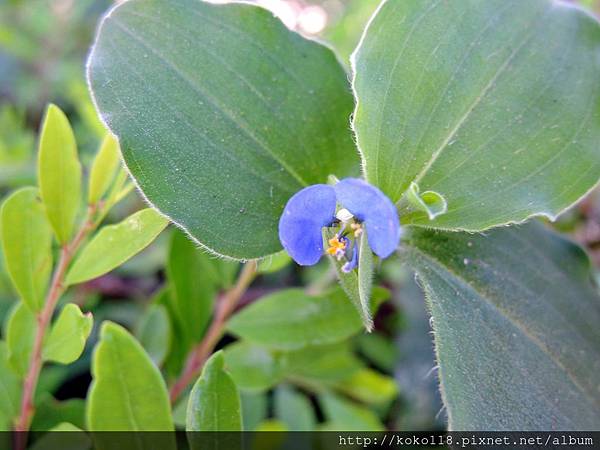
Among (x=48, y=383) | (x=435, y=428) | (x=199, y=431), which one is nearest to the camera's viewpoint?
(x=199, y=431)

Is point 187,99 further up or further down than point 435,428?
further up

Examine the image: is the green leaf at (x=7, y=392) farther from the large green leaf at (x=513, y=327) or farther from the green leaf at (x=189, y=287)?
the large green leaf at (x=513, y=327)

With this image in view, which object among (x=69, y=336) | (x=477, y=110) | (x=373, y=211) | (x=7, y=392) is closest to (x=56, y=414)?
(x=7, y=392)

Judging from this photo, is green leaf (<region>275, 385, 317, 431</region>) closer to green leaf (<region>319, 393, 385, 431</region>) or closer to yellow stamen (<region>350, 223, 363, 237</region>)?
green leaf (<region>319, 393, 385, 431</region>)

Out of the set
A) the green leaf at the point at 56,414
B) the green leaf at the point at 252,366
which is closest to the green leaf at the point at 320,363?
the green leaf at the point at 252,366

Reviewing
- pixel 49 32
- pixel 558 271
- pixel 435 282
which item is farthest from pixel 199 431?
pixel 49 32

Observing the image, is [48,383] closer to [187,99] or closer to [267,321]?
[267,321]

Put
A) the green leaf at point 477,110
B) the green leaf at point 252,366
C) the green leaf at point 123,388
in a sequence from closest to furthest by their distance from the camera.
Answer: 1. the green leaf at point 123,388
2. the green leaf at point 477,110
3. the green leaf at point 252,366

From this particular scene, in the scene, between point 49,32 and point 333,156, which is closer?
point 333,156
